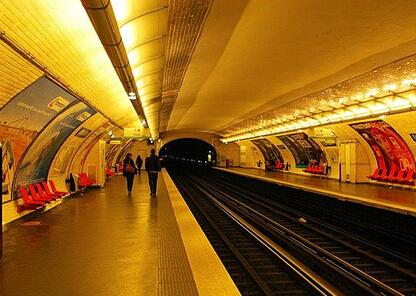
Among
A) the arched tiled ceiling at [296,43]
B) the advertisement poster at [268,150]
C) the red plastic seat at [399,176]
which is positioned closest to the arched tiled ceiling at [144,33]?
the arched tiled ceiling at [296,43]

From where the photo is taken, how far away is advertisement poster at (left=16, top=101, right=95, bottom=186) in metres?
9.45

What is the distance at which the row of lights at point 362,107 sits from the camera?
11.9 meters

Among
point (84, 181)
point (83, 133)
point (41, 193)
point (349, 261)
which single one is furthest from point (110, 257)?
point (84, 181)

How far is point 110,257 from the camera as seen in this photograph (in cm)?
638

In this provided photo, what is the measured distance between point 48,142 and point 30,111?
285 cm

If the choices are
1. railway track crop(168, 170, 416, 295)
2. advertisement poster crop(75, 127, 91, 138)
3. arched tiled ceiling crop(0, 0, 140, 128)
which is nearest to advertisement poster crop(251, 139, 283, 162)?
railway track crop(168, 170, 416, 295)

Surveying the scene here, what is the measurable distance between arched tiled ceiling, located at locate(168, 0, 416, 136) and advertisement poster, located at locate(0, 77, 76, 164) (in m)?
2.98

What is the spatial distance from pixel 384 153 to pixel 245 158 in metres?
26.0

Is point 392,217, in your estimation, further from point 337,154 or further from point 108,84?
point 337,154

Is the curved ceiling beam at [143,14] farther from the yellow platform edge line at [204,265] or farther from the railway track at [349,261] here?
the railway track at [349,261]

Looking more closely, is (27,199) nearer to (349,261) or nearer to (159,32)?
(159,32)

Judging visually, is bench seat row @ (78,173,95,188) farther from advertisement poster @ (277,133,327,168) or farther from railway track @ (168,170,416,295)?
advertisement poster @ (277,133,327,168)

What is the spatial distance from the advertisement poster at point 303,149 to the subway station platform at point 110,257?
585 inches

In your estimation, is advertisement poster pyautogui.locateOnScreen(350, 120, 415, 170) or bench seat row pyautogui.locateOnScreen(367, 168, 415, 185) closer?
advertisement poster pyautogui.locateOnScreen(350, 120, 415, 170)
